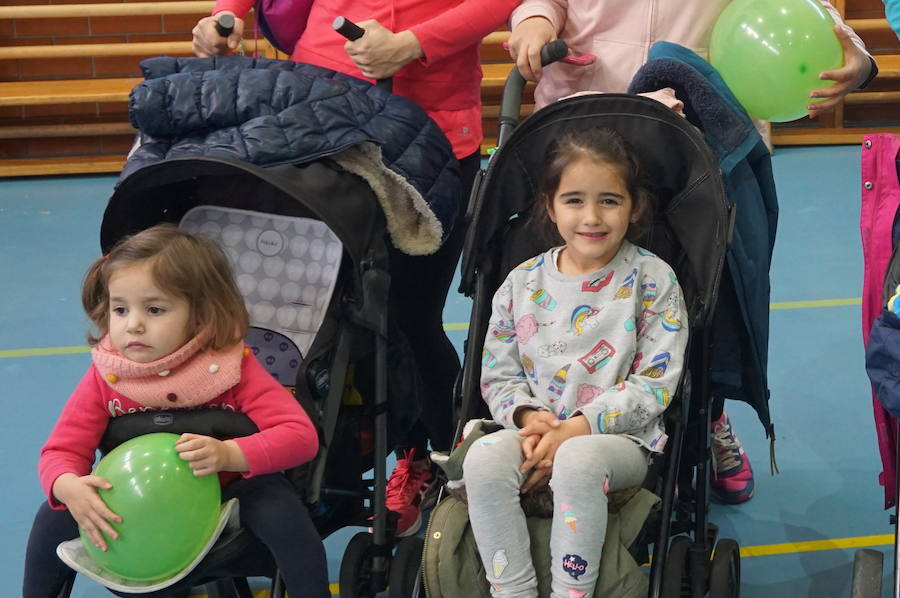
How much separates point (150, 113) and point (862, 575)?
1.55 metres

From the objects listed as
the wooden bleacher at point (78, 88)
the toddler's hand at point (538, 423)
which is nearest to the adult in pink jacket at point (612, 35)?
the toddler's hand at point (538, 423)

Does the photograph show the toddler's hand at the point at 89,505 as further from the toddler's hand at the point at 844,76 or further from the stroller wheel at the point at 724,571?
the toddler's hand at the point at 844,76

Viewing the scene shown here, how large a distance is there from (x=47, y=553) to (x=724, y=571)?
1187 millimetres

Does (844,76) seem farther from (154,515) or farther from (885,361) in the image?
(154,515)

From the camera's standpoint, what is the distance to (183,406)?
2.01 m

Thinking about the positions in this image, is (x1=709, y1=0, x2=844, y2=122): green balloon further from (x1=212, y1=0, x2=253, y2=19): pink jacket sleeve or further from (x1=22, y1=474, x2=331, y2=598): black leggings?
(x1=22, y1=474, x2=331, y2=598): black leggings

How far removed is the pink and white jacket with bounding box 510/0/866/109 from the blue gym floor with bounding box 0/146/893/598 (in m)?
1.12

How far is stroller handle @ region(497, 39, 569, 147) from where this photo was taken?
7.57 ft

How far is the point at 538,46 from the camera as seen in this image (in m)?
2.35

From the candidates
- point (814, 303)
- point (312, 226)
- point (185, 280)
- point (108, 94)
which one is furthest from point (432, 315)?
point (108, 94)

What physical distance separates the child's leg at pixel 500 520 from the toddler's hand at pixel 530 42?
80 cm

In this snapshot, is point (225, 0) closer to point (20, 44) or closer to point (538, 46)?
point (538, 46)

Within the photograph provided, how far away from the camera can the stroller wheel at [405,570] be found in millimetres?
2076

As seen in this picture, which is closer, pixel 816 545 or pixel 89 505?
pixel 89 505
